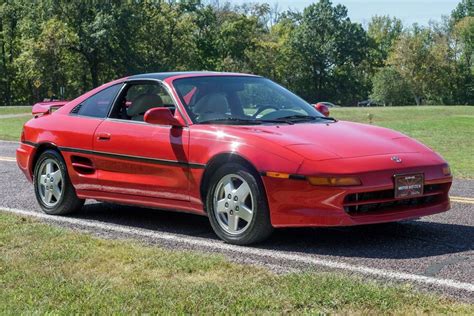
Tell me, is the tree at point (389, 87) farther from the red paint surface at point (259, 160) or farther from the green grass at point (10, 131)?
the red paint surface at point (259, 160)

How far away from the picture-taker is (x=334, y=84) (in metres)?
95.3

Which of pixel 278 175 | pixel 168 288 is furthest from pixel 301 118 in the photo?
pixel 168 288

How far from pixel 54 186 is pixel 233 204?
2453mm

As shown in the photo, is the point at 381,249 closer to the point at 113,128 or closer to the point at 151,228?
the point at 151,228

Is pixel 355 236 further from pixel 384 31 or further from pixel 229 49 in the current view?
pixel 384 31

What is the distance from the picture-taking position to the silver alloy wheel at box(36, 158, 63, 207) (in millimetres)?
7262

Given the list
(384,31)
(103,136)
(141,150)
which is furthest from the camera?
(384,31)

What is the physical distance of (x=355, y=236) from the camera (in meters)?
5.99

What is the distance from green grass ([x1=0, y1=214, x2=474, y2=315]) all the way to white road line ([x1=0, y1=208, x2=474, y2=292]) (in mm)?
286

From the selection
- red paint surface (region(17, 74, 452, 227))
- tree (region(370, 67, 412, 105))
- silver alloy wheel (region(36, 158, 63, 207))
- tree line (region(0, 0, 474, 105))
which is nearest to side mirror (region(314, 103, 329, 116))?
red paint surface (region(17, 74, 452, 227))

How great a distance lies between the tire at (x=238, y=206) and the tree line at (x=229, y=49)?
57703 mm

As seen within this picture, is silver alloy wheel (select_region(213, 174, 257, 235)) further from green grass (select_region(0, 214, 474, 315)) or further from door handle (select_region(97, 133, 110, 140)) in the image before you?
door handle (select_region(97, 133, 110, 140))

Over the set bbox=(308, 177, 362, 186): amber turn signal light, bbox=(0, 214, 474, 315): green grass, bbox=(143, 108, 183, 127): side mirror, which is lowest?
bbox=(0, 214, 474, 315): green grass

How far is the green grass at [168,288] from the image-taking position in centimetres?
384
